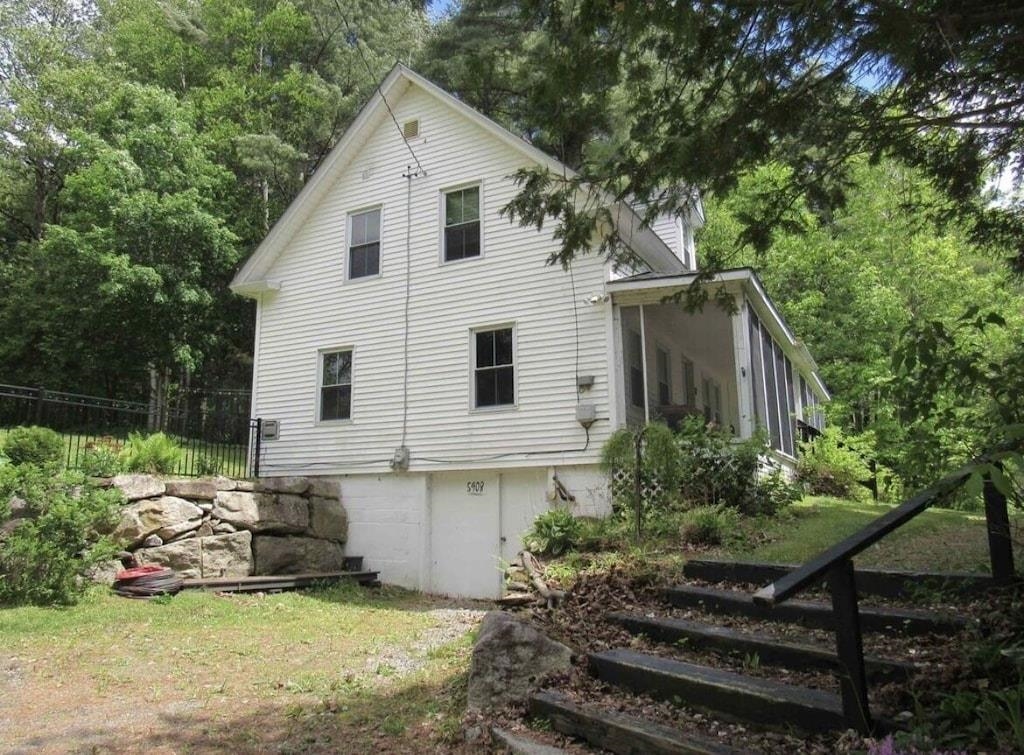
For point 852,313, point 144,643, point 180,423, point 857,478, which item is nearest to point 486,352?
point 180,423

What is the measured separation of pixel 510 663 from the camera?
14.2 feet

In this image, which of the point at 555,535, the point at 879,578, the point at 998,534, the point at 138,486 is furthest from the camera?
the point at 138,486

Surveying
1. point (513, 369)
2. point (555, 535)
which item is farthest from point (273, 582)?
point (513, 369)

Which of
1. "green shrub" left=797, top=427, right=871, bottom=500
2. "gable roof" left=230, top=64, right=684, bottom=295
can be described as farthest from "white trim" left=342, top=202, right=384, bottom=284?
"green shrub" left=797, top=427, right=871, bottom=500

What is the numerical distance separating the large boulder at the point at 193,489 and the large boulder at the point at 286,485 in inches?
39.4

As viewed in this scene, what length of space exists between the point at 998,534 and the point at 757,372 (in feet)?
24.2

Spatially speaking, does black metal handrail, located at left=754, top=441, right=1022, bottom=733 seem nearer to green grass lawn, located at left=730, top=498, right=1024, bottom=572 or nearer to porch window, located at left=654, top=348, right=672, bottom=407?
green grass lawn, located at left=730, top=498, right=1024, bottom=572

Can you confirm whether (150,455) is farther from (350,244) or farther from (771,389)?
(771,389)

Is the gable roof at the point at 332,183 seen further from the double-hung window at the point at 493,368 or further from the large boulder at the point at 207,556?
the large boulder at the point at 207,556

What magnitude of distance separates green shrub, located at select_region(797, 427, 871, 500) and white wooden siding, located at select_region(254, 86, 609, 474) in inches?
215

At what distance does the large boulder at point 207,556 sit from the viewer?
31.3 ft

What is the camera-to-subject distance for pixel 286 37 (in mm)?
24781

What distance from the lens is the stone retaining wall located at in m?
9.48

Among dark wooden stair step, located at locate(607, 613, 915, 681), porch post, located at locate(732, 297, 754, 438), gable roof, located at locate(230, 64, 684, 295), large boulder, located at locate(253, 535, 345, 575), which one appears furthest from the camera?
gable roof, located at locate(230, 64, 684, 295)
